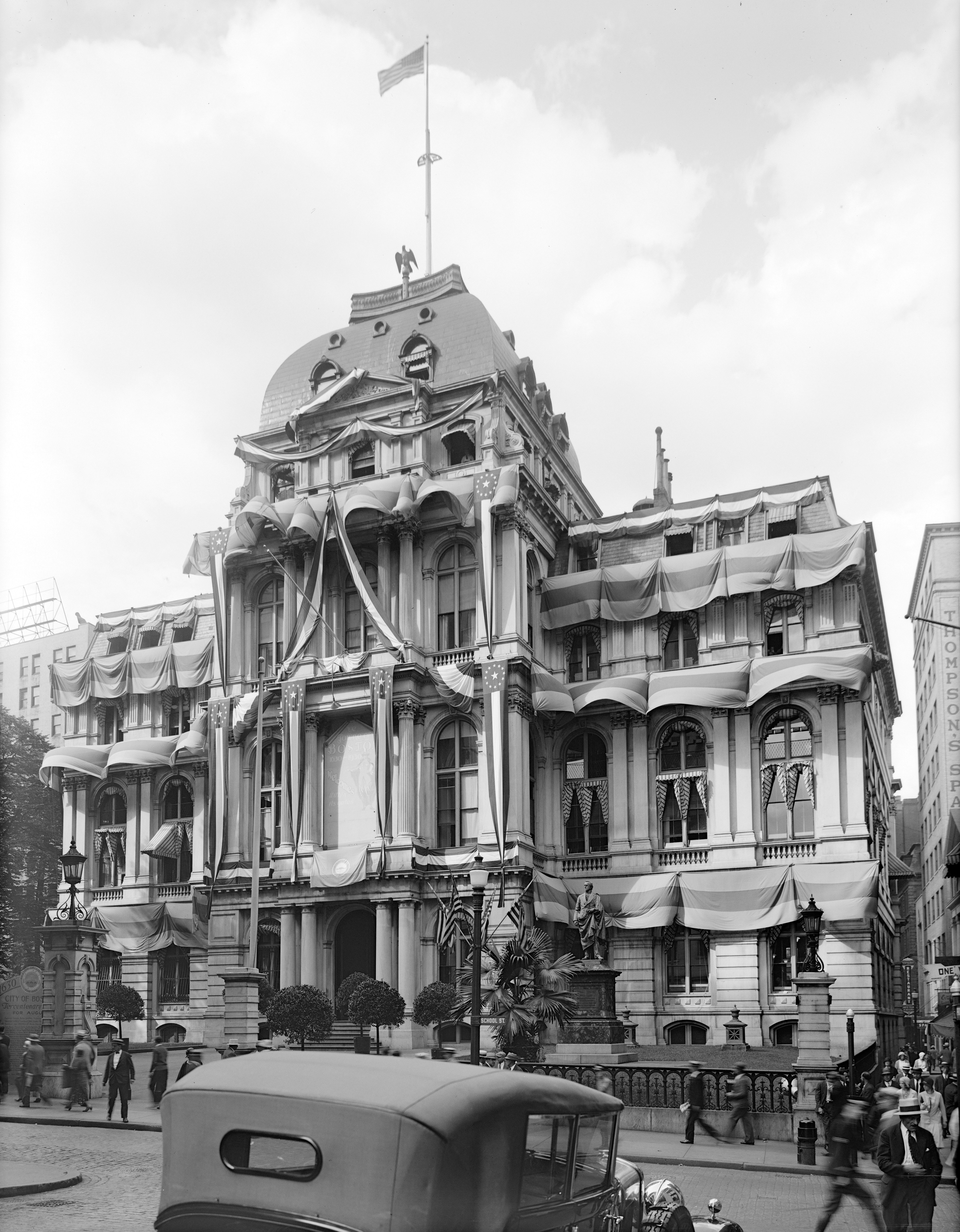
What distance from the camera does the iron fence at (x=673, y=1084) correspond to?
25.0m

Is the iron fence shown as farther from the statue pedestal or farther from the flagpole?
the flagpole

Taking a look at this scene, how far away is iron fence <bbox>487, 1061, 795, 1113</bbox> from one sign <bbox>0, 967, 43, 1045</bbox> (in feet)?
56.3

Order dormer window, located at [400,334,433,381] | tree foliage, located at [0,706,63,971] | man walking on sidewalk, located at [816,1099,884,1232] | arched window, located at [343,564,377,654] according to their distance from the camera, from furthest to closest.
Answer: tree foliage, located at [0,706,63,971] → dormer window, located at [400,334,433,381] → arched window, located at [343,564,377,654] → man walking on sidewalk, located at [816,1099,884,1232]

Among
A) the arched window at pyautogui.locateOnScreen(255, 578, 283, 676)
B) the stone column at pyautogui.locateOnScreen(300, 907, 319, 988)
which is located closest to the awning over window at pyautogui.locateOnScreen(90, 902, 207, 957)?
the stone column at pyautogui.locateOnScreen(300, 907, 319, 988)

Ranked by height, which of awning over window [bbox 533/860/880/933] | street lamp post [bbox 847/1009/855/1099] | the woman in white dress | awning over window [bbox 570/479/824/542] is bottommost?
the woman in white dress

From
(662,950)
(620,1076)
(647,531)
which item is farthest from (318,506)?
(620,1076)

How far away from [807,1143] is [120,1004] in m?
32.2

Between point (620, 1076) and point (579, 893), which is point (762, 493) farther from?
point (620, 1076)

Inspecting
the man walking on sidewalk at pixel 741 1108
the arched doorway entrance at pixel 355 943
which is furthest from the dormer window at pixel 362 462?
the man walking on sidewalk at pixel 741 1108

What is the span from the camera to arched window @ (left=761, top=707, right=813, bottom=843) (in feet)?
143

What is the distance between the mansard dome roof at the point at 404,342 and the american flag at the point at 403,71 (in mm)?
7540

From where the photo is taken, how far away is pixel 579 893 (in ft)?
148

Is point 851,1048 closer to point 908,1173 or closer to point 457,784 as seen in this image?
point 457,784

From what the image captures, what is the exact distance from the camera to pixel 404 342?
5147 centimetres
